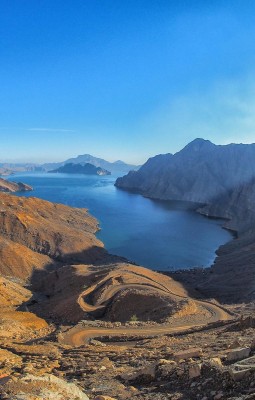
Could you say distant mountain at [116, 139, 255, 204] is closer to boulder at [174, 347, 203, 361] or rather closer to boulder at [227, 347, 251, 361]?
boulder at [174, 347, 203, 361]

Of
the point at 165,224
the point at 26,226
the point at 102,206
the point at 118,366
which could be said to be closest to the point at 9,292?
the point at 118,366

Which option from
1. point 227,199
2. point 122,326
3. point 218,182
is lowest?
point 122,326

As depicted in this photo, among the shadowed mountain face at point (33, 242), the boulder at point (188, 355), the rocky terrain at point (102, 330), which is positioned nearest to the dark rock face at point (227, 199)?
the rocky terrain at point (102, 330)

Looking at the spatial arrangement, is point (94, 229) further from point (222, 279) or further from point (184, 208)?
point (184, 208)

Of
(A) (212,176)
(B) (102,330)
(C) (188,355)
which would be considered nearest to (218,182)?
(A) (212,176)

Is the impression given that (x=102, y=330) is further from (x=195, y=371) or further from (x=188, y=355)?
(x=195, y=371)

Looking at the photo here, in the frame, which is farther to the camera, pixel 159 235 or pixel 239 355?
pixel 159 235

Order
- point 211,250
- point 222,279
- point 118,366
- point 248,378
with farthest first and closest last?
point 211,250
point 222,279
point 118,366
point 248,378

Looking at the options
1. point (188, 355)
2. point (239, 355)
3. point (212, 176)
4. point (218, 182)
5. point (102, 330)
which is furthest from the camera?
point (212, 176)
